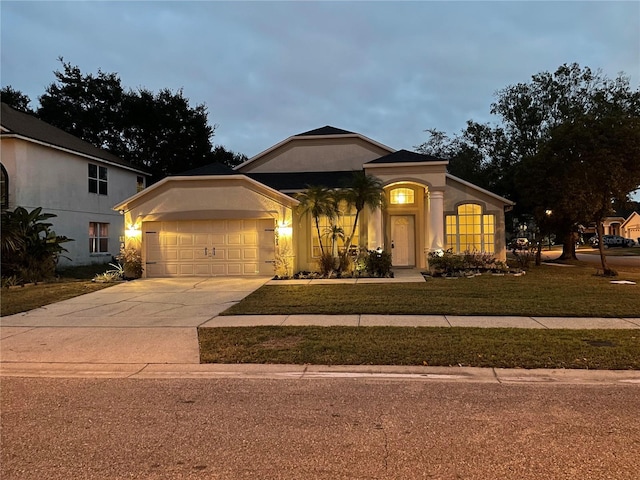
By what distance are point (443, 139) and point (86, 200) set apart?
1012 inches

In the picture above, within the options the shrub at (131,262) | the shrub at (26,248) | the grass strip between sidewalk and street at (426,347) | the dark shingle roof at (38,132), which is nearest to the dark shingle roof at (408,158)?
the shrub at (131,262)

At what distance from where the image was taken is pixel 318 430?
402cm

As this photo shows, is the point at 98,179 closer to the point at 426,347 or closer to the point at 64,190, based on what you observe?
the point at 64,190

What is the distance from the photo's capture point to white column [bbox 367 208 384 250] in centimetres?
1705

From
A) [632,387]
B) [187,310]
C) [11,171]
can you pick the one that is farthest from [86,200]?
[632,387]

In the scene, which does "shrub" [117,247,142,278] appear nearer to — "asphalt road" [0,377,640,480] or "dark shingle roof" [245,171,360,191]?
"dark shingle roof" [245,171,360,191]

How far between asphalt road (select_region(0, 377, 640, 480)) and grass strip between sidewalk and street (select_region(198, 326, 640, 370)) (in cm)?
78

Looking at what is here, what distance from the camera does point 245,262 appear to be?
16484 mm

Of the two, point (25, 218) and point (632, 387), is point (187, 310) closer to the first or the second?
point (632, 387)

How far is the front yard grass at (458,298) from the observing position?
30.9 ft

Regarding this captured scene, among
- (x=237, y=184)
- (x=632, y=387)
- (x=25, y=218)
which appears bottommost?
(x=632, y=387)

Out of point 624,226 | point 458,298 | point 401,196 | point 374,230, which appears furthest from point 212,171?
point 624,226

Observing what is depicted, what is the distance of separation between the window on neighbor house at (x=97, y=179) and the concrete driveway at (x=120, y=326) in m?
10.5

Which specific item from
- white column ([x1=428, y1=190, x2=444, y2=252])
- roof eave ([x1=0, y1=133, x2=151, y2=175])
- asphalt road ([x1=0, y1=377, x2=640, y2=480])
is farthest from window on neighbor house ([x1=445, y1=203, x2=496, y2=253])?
roof eave ([x1=0, y1=133, x2=151, y2=175])
